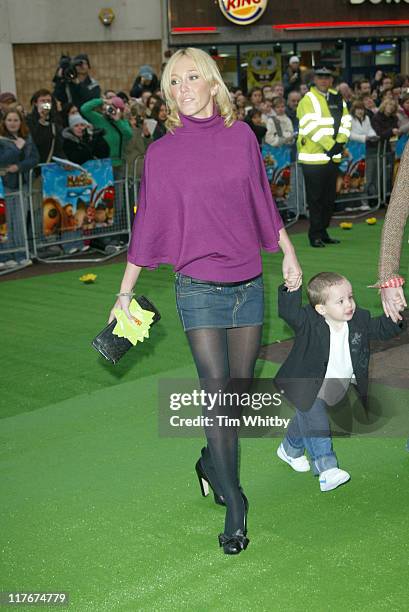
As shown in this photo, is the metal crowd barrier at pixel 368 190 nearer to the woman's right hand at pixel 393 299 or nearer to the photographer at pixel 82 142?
the photographer at pixel 82 142

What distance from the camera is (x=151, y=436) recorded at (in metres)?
5.80

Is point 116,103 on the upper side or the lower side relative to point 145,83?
lower

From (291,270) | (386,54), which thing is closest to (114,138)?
(291,270)

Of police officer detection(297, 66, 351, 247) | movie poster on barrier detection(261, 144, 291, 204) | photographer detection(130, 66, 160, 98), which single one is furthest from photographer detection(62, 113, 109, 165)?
photographer detection(130, 66, 160, 98)

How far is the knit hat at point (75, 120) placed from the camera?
1282cm

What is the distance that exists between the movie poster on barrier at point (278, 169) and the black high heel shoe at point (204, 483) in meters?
10.7

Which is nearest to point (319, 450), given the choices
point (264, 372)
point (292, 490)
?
point (292, 490)

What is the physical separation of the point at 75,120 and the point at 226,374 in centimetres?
949

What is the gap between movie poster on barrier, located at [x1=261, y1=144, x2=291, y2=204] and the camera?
15.2 m

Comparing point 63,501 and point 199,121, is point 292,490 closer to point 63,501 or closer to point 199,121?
point 63,501

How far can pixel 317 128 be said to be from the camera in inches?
488

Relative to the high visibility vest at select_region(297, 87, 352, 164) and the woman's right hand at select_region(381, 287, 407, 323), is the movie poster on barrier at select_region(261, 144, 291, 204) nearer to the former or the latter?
the high visibility vest at select_region(297, 87, 352, 164)

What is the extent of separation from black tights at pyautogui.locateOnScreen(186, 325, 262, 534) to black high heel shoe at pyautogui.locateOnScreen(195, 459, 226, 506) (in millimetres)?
450

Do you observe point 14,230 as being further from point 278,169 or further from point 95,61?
point 95,61
